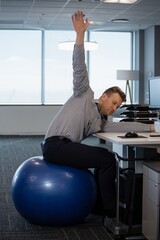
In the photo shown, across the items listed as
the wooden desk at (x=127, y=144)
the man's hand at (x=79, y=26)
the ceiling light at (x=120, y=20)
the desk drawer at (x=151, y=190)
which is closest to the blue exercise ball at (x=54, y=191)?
the wooden desk at (x=127, y=144)

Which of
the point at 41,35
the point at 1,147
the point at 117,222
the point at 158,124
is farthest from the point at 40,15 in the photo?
the point at 117,222

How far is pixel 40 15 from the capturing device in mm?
8414

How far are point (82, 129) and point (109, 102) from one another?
0.28 metres

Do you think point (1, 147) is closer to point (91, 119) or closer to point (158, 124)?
point (158, 124)

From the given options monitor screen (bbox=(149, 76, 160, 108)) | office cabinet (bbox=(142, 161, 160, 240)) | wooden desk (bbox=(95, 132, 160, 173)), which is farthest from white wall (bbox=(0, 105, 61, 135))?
office cabinet (bbox=(142, 161, 160, 240))

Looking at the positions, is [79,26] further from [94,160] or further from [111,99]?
[94,160]

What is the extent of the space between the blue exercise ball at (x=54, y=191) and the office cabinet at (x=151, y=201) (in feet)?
1.41

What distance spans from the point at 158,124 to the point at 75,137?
4.22 ft

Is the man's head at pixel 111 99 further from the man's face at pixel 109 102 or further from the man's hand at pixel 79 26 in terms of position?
the man's hand at pixel 79 26

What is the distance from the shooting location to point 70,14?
8281 millimetres

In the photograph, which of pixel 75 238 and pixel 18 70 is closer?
pixel 75 238

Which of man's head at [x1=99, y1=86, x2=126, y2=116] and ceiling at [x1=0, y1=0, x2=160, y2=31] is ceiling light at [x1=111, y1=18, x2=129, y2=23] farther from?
man's head at [x1=99, y1=86, x2=126, y2=116]

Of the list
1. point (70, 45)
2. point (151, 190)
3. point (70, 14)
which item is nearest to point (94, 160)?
point (151, 190)

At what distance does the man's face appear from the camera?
301 cm
